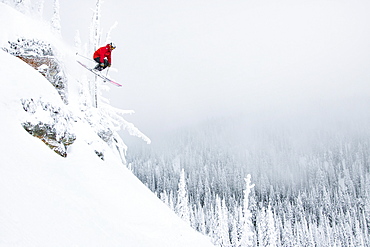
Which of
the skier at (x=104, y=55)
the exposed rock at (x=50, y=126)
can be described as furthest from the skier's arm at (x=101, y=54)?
the exposed rock at (x=50, y=126)

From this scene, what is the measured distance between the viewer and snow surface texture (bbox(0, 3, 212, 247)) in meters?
4.03

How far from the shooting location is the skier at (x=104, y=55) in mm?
12659

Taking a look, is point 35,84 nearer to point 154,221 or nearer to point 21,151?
point 21,151

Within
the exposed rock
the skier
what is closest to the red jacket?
the skier

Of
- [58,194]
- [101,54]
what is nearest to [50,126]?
[58,194]

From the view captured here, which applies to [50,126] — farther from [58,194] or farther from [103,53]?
[103,53]

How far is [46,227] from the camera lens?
4.11 metres

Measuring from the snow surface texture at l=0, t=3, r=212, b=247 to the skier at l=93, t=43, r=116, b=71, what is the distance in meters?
3.46

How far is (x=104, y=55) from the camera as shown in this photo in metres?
12.8

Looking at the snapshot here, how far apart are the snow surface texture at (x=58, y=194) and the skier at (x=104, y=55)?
3463 millimetres

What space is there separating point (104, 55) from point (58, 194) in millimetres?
9173

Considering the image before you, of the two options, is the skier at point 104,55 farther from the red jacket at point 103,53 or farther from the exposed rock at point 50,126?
the exposed rock at point 50,126

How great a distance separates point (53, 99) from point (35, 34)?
4886 mm

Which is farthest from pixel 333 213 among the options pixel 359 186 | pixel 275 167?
pixel 275 167
